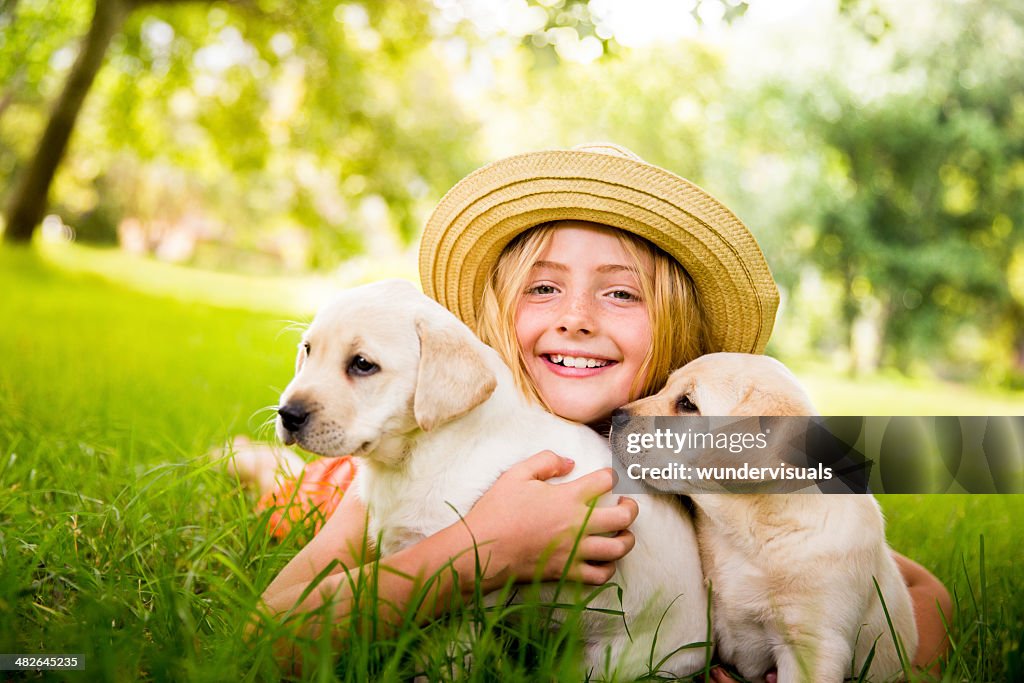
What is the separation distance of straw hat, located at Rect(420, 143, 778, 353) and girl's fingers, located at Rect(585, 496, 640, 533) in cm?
Result: 112

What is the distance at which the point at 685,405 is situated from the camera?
8.28 ft

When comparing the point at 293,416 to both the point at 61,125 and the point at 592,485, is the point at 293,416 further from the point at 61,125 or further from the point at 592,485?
the point at 61,125

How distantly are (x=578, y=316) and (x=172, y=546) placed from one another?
1534 mm

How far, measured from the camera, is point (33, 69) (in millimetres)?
11648

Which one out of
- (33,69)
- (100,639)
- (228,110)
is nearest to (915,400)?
(228,110)

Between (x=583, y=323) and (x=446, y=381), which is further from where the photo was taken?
(x=583, y=323)

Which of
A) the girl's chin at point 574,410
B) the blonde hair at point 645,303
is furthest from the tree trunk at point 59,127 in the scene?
the girl's chin at point 574,410

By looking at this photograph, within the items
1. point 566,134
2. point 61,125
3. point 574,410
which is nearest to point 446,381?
point 574,410

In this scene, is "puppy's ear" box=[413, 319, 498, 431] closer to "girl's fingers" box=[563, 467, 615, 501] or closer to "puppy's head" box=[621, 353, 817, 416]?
"girl's fingers" box=[563, 467, 615, 501]

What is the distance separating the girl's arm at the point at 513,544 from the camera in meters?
2.08

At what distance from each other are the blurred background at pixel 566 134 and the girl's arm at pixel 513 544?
6.62 m

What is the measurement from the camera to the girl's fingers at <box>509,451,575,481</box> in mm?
2176
